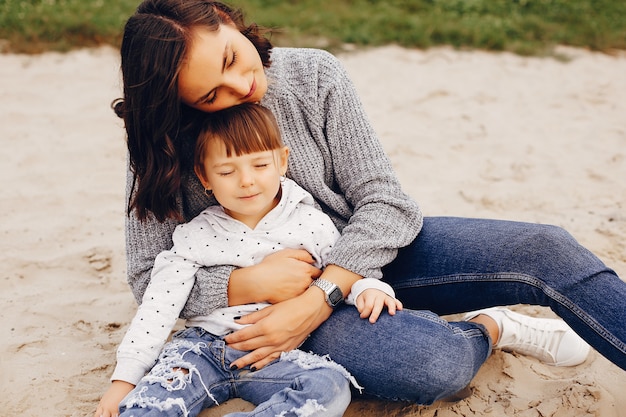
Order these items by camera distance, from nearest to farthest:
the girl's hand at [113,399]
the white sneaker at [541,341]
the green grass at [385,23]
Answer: the girl's hand at [113,399] < the white sneaker at [541,341] < the green grass at [385,23]

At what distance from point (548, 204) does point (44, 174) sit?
2.65 meters

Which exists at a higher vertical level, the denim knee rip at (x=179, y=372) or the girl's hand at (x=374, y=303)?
the girl's hand at (x=374, y=303)

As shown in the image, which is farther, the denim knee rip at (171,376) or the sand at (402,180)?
the sand at (402,180)

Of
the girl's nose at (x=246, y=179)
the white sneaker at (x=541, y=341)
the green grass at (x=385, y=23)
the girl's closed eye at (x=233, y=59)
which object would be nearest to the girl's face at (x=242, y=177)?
the girl's nose at (x=246, y=179)

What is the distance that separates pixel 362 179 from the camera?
236 cm

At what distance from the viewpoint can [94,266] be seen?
3027mm

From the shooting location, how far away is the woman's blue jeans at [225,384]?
74.5 inches

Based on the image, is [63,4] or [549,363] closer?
[549,363]

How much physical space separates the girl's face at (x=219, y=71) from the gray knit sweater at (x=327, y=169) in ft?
0.75

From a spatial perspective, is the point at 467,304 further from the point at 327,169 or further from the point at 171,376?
the point at 171,376

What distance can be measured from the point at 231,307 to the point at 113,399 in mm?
438

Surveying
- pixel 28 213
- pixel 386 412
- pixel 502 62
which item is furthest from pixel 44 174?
pixel 502 62

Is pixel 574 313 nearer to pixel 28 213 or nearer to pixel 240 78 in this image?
pixel 240 78

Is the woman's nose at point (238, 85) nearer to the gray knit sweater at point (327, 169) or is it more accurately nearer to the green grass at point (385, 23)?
the gray knit sweater at point (327, 169)
